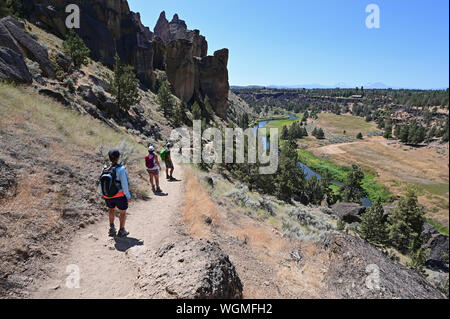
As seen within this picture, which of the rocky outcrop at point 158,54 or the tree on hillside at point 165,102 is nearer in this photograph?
the tree on hillside at point 165,102

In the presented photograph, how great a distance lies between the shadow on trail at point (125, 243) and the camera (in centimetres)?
595

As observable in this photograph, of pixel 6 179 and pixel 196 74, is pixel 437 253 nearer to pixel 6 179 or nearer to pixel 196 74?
pixel 6 179

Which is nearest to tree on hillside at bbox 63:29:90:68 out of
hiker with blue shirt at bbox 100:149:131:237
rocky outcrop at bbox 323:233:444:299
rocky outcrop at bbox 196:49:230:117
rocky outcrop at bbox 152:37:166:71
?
hiker with blue shirt at bbox 100:149:131:237

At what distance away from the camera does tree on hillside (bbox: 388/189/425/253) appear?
29.3m

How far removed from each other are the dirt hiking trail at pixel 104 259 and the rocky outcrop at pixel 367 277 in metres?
5.58

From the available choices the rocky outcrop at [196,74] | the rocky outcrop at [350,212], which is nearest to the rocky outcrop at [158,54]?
the rocky outcrop at [196,74]

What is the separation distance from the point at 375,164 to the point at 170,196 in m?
68.1

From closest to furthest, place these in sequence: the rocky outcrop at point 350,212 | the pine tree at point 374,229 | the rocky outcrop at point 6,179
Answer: the rocky outcrop at point 6,179 → the pine tree at point 374,229 → the rocky outcrop at point 350,212

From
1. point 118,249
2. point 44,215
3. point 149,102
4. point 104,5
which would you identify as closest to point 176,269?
point 118,249

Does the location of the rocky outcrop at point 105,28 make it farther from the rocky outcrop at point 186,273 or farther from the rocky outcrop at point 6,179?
the rocky outcrop at point 186,273

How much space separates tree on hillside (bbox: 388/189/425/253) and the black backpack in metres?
35.0

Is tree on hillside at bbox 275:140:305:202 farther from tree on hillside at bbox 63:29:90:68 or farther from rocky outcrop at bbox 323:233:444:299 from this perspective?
tree on hillside at bbox 63:29:90:68
